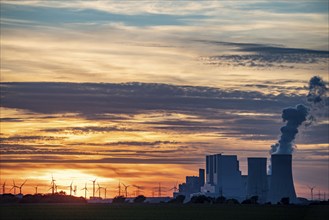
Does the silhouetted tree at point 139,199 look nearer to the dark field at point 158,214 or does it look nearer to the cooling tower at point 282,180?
the cooling tower at point 282,180

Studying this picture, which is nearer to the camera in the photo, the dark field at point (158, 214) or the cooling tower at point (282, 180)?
the dark field at point (158, 214)

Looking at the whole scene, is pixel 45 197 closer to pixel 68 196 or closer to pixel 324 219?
pixel 68 196

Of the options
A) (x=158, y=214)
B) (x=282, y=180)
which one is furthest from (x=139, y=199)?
(x=158, y=214)

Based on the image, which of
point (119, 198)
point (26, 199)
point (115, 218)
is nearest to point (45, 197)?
point (26, 199)

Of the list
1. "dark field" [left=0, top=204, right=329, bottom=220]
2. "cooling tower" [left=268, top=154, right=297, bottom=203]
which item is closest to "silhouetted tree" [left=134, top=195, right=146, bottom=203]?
"cooling tower" [left=268, top=154, right=297, bottom=203]

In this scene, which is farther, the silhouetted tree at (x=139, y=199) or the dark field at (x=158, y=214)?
the silhouetted tree at (x=139, y=199)

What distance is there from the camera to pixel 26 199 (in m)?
152

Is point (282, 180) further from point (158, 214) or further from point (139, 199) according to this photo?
point (158, 214)

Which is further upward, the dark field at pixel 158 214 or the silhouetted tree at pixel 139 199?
the silhouetted tree at pixel 139 199

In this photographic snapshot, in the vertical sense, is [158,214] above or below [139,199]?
below

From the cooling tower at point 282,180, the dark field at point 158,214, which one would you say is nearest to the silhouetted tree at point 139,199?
the cooling tower at point 282,180

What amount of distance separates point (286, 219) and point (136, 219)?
48.9ft

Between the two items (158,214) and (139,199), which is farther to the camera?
(139,199)

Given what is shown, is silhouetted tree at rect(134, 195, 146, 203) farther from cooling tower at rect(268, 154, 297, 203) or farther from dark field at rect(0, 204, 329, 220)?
dark field at rect(0, 204, 329, 220)
